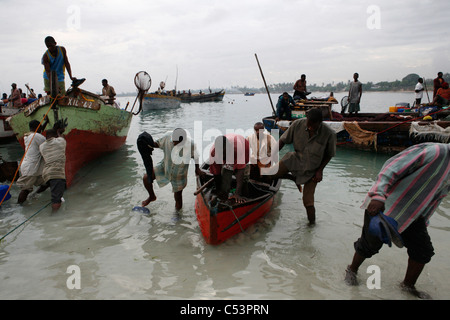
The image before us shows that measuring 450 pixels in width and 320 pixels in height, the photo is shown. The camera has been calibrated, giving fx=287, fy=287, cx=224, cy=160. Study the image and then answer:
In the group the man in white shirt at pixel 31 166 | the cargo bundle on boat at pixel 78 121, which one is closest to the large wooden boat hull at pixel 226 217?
the man in white shirt at pixel 31 166

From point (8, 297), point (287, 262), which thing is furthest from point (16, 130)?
point (287, 262)

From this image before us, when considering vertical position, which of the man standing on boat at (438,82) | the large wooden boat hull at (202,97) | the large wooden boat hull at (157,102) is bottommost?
the man standing on boat at (438,82)

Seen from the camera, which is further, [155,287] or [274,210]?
[274,210]

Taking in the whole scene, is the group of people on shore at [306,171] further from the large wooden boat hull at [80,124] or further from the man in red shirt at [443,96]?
the man in red shirt at [443,96]

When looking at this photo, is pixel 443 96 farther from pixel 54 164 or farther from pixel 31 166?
pixel 31 166

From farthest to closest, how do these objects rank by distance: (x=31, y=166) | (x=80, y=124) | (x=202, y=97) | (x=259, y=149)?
(x=202, y=97) → (x=80, y=124) → (x=259, y=149) → (x=31, y=166)

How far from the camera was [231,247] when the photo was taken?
438cm

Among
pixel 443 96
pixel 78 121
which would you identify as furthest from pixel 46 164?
pixel 443 96

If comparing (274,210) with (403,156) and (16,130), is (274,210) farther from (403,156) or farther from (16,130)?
(16,130)

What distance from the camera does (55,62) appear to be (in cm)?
666

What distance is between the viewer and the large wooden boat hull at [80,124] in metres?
6.93

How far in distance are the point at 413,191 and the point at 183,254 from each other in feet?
9.86

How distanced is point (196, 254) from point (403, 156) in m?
2.93

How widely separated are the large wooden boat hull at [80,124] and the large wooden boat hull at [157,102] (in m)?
25.0
